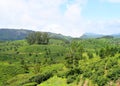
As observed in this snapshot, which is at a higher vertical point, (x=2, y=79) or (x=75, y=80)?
(x=75, y=80)

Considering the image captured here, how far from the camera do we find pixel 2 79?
157000mm

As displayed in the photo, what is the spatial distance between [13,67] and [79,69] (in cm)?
7834

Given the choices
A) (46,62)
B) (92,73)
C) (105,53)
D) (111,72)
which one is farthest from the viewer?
(46,62)

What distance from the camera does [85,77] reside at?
327 ft

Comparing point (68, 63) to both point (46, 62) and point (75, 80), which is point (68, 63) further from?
point (46, 62)

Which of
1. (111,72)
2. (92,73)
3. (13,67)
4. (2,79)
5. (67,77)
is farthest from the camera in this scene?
(13,67)

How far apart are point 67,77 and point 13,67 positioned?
3084 inches

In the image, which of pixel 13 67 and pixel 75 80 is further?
pixel 13 67

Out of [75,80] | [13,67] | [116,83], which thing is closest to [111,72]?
[116,83]

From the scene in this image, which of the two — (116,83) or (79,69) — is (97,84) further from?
(79,69)

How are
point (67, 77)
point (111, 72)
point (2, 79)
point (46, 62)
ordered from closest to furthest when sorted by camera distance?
point (111, 72) → point (67, 77) → point (2, 79) → point (46, 62)

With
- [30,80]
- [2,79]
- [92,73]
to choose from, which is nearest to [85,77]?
[92,73]

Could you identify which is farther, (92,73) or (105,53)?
(105,53)

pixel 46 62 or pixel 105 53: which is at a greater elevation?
pixel 105 53
